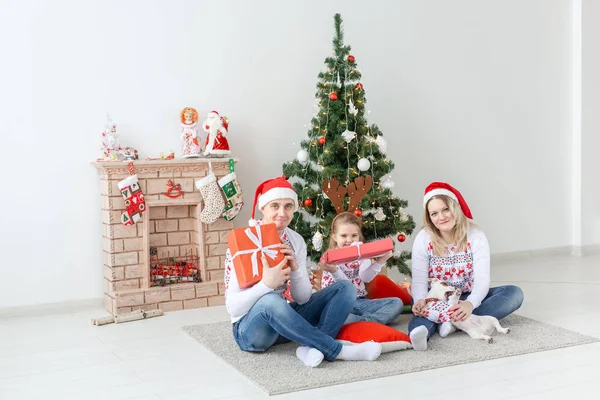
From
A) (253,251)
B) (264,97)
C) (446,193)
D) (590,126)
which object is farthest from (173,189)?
(590,126)

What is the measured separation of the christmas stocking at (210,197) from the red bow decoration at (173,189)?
4.3 inches

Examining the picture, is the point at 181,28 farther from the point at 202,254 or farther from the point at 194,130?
the point at 202,254

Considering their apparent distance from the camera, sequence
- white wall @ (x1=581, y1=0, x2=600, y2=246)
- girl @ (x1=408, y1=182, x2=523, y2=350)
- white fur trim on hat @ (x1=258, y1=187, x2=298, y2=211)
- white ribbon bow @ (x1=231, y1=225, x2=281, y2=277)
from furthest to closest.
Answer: white wall @ (x1=581, y1=0, x2=600, y2=246) → girl @ (x1=408, y1=182, x2=523, y2=350) → white fur trim on hat @ (x1=258, y1=187, x2=298, y2=211) → white ribbon bow @ (x1=231, y1=225, x2=281, y2=277)

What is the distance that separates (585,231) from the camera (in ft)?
20.4

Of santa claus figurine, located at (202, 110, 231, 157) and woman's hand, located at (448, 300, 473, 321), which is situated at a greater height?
santa claus figurine, located at (202, 110, 231, 157)

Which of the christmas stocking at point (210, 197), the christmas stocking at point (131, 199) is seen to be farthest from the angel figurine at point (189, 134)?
the christmas stocking at point (131, 199)

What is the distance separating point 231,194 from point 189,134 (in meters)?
0.44

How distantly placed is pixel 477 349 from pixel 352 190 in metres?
1.26

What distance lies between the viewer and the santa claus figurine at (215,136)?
463 centimetres

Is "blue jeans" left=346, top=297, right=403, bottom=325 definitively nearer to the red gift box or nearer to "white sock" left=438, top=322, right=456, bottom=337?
"white sock" left=438, top=322, right=456, bottom=337

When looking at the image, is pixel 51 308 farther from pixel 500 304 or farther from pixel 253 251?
pixel 500 304

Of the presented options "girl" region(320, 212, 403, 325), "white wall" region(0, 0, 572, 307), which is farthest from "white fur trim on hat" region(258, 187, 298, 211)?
"white wall" region(0, 0, 572, 307)

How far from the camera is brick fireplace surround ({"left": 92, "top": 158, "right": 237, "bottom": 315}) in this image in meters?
4.42

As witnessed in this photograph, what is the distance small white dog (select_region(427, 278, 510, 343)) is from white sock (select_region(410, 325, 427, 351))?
0.29 meters
